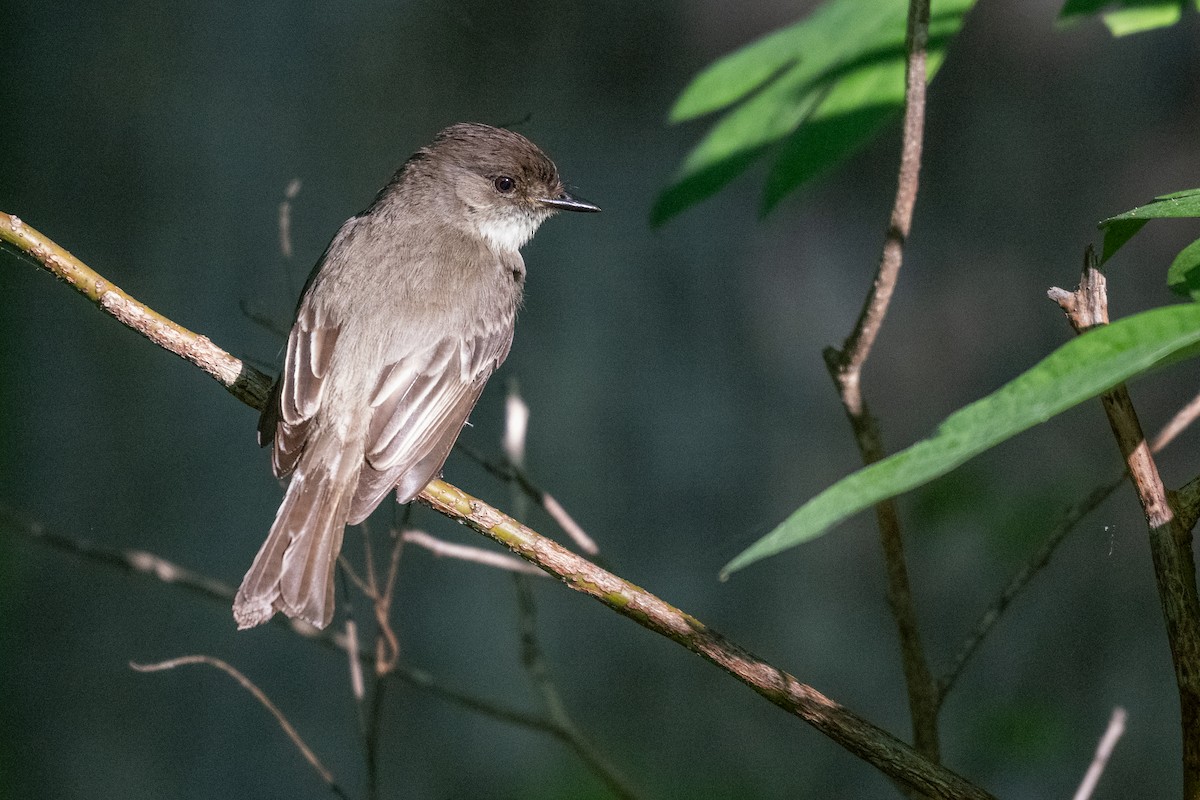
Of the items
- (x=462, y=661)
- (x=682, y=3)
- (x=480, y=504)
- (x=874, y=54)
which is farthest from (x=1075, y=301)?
(x=462, y=661)

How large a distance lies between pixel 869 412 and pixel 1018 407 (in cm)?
125

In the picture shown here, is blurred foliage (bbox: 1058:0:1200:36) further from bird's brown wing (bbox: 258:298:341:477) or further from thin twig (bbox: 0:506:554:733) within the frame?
bird's brown wing (bbox: 258:298:341:477)

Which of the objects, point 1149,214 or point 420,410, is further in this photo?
point 420,410

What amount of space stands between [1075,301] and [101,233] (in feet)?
14.6

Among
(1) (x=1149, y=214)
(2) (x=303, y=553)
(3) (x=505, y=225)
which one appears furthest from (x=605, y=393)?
(1) (x=1149, y=214)

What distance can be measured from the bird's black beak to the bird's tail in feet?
4.56

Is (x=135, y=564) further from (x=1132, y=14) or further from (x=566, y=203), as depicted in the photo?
(x=1132, y=14)

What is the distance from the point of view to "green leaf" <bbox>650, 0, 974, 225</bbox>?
2086 mm

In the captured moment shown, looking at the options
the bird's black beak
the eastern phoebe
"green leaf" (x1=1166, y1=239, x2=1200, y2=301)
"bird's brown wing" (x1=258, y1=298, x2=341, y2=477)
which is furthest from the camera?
the bird's black beak

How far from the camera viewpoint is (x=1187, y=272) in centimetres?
150

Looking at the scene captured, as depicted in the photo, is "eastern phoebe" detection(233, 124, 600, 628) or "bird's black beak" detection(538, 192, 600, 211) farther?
"bird's black beak" detection(538, 192, 600, 211)

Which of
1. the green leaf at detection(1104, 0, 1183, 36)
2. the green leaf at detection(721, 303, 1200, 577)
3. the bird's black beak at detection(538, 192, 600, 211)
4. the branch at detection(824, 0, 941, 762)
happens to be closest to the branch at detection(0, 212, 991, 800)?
the branch at detection(824, 0, 941, 762)

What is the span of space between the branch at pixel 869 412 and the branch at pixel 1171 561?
47 centimetres

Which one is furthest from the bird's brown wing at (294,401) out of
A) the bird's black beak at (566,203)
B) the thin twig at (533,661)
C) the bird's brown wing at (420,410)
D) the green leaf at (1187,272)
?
the green leaf at (1187,272)
